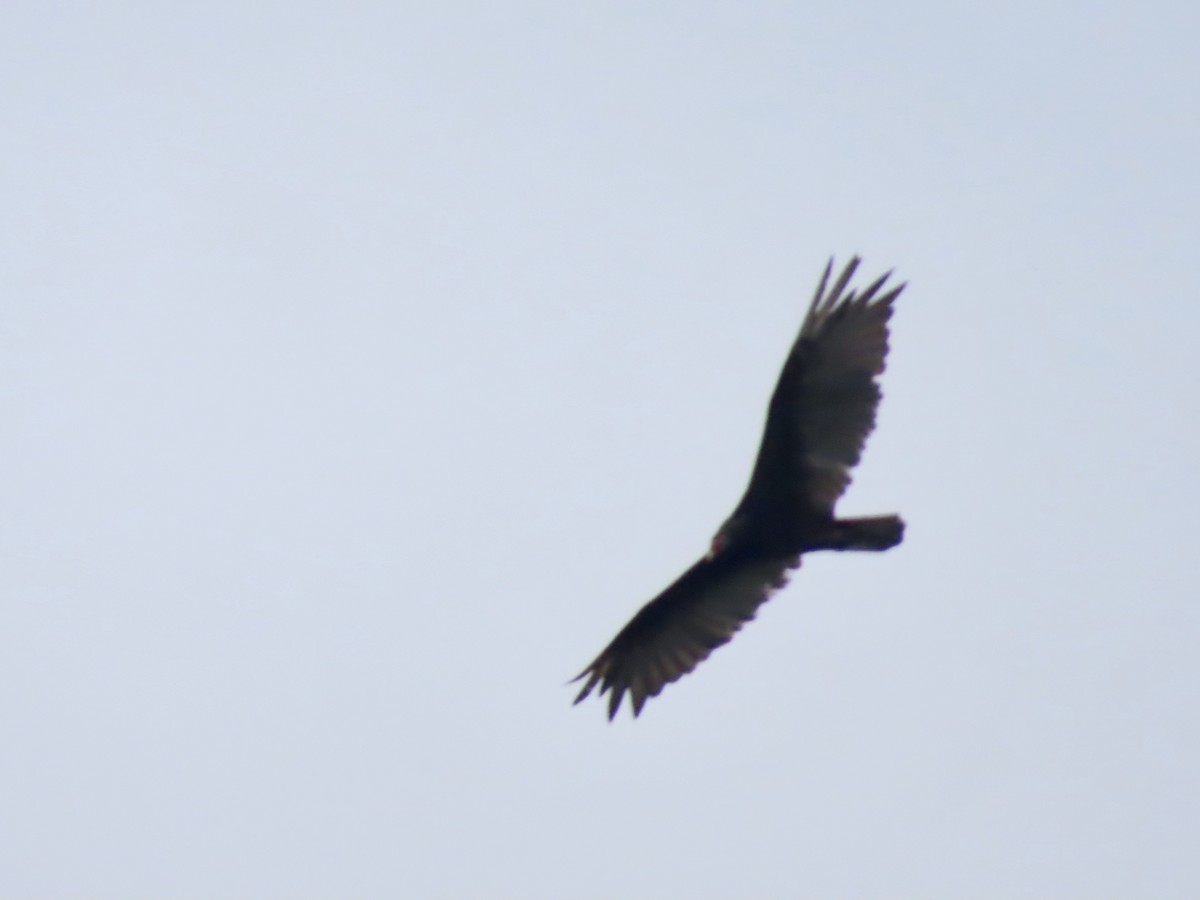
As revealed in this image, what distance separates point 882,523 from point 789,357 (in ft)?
4.34

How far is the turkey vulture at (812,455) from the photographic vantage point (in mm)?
12648

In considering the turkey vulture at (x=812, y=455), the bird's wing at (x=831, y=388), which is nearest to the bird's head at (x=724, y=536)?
the turkey vulture at (x=812, y=455)

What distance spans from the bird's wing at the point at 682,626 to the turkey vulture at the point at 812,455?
0.05 ft

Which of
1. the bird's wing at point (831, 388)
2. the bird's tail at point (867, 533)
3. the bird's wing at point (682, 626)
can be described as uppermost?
the bird's wing at point (831, 388)

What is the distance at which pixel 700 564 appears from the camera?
1351 centimetres

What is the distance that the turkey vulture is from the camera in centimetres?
1265

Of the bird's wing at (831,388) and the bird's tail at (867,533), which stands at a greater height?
the bird's wing at (831,388)

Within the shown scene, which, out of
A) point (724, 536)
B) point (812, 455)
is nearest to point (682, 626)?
A: point (724, 536)

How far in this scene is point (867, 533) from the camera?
12516 millimetres

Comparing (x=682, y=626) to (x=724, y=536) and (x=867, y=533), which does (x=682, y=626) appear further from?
(x=867, y=533)

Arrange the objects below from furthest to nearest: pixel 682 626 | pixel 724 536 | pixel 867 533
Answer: pixel 682 626
pixel 724 536
pixel 867 533

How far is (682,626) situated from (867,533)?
2000mm

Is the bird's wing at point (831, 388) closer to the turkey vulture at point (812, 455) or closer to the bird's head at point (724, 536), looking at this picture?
the turkey vulture at point (812, 455)

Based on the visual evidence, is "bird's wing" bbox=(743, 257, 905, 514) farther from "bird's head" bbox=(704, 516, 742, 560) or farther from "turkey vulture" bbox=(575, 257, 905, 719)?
"bird's head" bbox=(704, 516, 742, 560)
